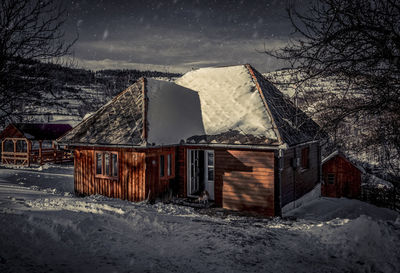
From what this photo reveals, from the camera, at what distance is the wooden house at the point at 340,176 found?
2192 cm

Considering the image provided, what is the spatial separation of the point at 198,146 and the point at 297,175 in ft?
16.5

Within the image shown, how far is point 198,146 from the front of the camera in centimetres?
1275

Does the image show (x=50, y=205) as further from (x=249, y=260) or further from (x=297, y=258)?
(x=297, y=258)

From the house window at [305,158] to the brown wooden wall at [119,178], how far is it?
8.32 m

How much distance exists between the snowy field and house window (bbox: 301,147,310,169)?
5.46 meters

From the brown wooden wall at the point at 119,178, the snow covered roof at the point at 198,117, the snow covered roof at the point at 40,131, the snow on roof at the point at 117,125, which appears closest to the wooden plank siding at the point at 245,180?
the snow covered roof at the point at 198,117

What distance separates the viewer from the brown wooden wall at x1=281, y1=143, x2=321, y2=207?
39.3ft

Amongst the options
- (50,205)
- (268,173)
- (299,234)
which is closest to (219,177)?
(268,173)

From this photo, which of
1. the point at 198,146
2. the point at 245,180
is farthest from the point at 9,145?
the point at 245,180

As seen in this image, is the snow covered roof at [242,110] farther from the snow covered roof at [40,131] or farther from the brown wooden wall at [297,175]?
the snow covered roof at [40,131]

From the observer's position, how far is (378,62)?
5227 mm

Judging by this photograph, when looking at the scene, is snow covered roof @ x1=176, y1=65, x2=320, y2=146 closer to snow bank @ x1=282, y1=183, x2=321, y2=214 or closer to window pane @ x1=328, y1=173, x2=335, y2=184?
snow bank @ x1=282, y1=183, x2=321, y2=214

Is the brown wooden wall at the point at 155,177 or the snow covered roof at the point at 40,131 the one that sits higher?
the snow covered roof at the point at 40,131

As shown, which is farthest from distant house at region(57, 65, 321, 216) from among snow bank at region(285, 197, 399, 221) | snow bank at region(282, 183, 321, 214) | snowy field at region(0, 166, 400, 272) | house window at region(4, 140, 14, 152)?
house window at region(4, 140, 14, 152)
